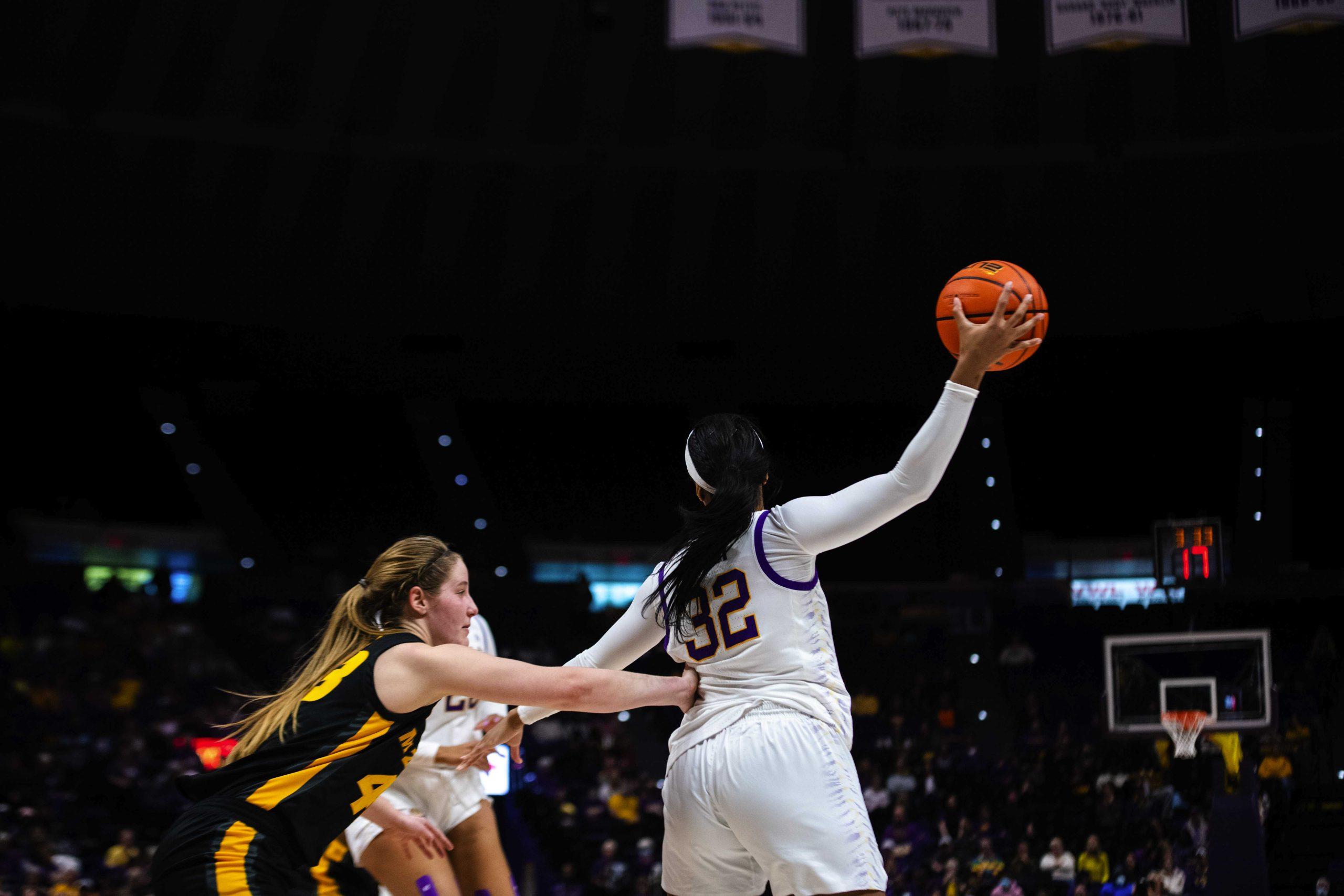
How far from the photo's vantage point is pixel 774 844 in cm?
336

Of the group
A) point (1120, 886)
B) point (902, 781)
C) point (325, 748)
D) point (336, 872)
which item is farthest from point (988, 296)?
point (902, 781)

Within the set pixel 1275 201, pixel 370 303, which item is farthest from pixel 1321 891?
pixel 370 303

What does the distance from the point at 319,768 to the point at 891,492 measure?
163 cm

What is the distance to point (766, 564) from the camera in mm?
3586

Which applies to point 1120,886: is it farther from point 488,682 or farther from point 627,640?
point 488,682

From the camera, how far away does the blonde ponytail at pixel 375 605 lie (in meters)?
3.60

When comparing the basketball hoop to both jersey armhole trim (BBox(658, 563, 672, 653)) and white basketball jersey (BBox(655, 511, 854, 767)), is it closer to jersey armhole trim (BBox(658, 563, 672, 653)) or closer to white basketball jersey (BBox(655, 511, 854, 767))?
white basketball jersey (BBox(655, 511, 854, 767))

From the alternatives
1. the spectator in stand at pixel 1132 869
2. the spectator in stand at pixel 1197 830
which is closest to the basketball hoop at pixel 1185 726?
the spectator in stand at pixel 1197 830

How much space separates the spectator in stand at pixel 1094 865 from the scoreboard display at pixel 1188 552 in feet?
10.0

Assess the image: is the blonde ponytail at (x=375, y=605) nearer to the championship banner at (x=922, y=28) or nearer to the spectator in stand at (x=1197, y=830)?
the championship banner at (x=922, y=28)

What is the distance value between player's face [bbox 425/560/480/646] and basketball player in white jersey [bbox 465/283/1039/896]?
22.1 inches

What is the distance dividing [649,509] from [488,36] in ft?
30.7

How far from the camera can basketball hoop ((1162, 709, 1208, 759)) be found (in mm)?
13547

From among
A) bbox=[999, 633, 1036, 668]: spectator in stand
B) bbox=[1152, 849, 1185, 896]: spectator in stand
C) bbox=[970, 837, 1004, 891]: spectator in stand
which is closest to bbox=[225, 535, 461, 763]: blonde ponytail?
bbox=[1152, 849, 1185, 896]: spectator in stand
